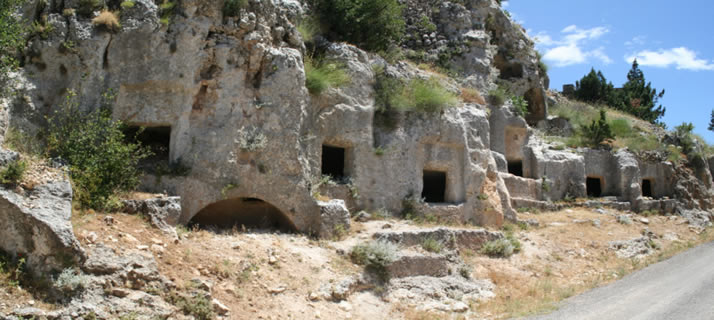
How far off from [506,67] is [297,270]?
1558cm

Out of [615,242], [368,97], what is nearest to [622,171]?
[615,242]

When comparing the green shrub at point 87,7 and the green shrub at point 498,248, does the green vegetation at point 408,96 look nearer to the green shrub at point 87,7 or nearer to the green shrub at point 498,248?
the green shrub at point 498,248

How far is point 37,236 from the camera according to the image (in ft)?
22.4

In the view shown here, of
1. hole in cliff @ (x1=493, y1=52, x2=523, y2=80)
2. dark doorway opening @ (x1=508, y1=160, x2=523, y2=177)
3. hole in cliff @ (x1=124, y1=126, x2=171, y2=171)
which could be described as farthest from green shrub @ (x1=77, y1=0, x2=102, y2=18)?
hole in cliff @ (x1=493, y1=52, x2=523, y2=80)

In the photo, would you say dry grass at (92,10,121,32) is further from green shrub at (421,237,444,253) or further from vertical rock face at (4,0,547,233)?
green shrub at (421,237,444,253)

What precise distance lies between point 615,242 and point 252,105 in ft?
34.4

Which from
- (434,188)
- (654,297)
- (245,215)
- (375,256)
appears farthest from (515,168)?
(245,215)

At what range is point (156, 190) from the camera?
9.75m

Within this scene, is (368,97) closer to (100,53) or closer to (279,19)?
(279,19)

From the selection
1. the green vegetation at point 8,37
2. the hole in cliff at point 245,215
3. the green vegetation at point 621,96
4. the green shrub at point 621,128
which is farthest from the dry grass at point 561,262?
the green vegetation at point 621,96

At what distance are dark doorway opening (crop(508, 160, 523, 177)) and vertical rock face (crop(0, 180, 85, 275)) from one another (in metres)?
14.9

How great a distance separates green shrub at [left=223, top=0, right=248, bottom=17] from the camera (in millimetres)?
11000

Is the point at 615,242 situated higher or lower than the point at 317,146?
lower

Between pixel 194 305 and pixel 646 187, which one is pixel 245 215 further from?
pixel 646 187
